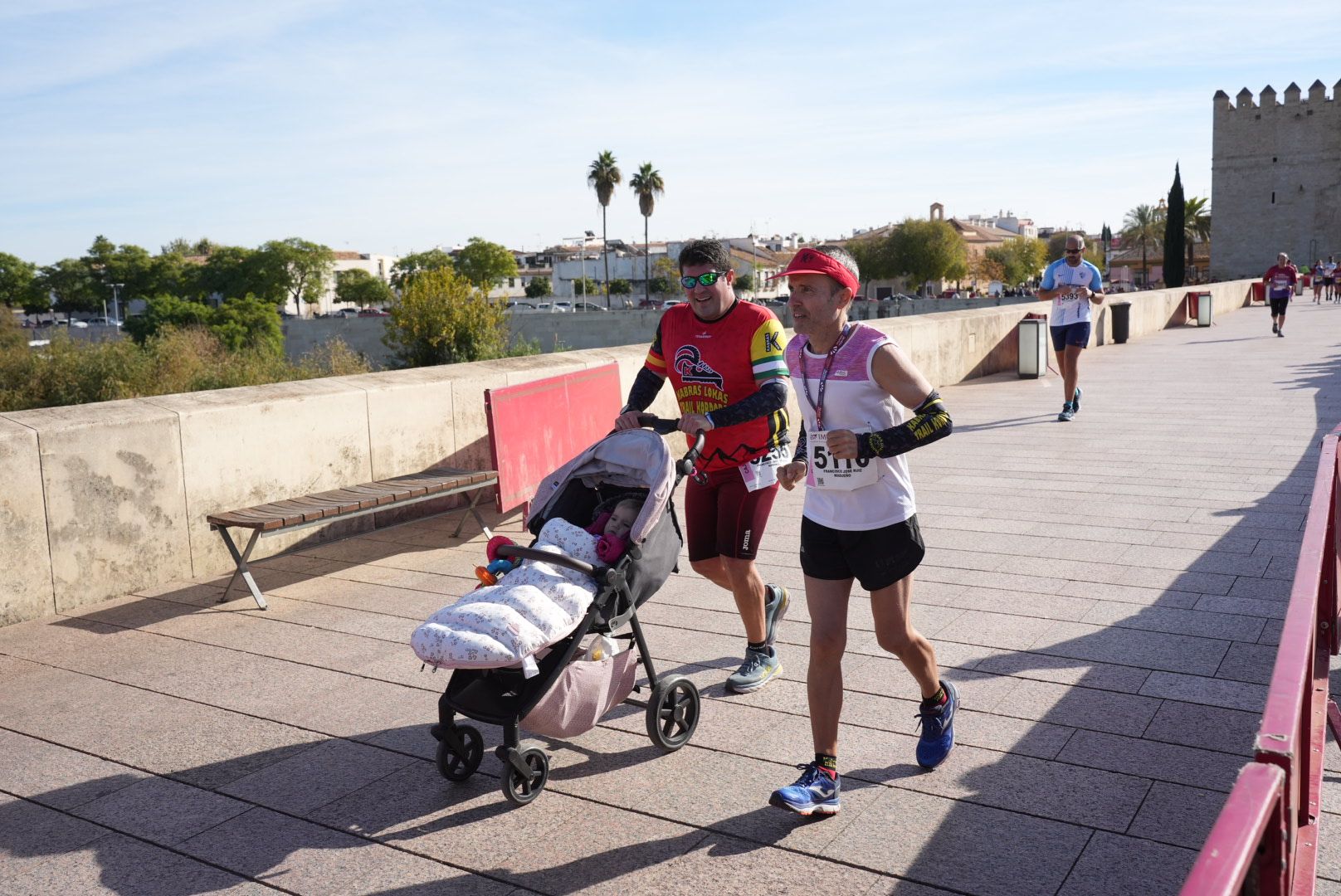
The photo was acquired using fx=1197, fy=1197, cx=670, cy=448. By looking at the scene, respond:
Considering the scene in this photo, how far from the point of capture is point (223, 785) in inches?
159

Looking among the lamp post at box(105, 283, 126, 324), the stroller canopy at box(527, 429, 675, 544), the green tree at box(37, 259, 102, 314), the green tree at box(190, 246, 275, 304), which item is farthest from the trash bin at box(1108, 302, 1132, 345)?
the green tree at box(37, 259, 102, 314)

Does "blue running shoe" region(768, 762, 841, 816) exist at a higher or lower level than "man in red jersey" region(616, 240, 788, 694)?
lower

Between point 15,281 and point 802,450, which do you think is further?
point 15,281

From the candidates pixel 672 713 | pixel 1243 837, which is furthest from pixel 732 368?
pixel 1243 837

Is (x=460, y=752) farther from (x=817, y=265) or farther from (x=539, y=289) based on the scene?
(x=539, y=289)

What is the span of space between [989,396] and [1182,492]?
22.0 ft

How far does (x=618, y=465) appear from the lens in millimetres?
4414

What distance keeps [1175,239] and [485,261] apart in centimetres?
8590

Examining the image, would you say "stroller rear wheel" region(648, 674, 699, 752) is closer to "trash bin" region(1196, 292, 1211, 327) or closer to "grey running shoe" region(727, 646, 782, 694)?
"grey running shoe" region(727, 646, 782, 694)

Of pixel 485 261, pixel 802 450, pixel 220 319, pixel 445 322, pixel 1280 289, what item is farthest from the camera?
pixel 485 261

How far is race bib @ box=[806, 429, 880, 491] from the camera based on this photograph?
146 inches

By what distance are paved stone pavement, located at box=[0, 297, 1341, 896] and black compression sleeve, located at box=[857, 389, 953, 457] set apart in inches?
45.0

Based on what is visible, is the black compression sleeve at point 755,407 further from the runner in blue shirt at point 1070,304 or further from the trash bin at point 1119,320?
the trash bin at point 1119,320

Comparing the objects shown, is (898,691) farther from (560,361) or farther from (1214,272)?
(1214,272)
